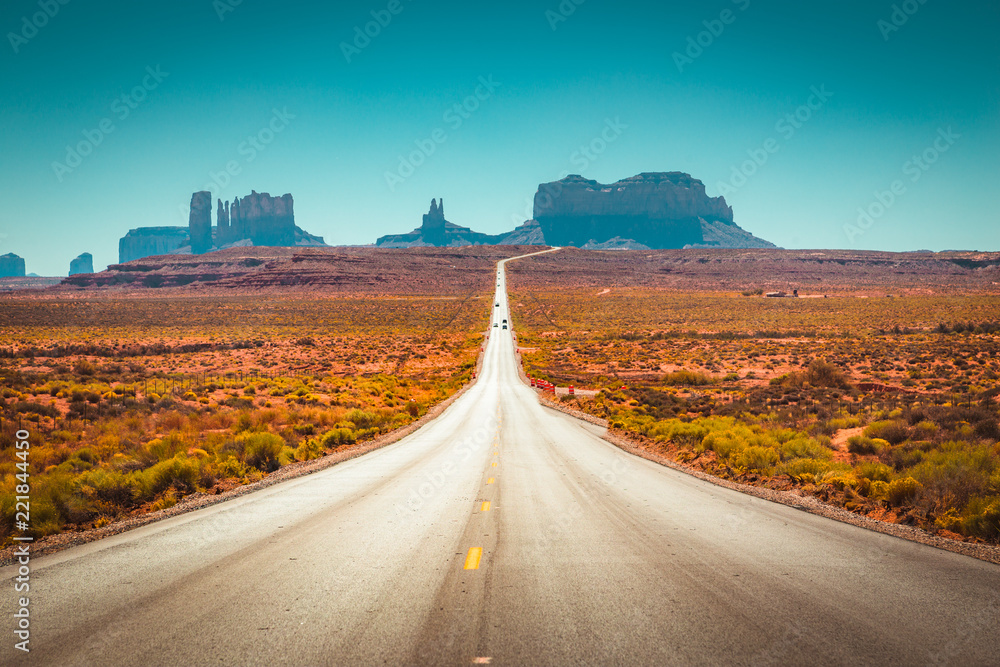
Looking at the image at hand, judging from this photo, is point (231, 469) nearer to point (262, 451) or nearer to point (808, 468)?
point (262, 451)

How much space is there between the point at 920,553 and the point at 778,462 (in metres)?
6.12

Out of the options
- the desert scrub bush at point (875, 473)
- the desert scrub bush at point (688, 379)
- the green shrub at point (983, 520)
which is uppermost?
the green shrub at point (983, 520)

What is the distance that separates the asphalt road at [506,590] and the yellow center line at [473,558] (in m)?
0.05

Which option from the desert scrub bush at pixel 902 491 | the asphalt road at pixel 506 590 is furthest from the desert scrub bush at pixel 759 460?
the desert scrub bush at pixel 902 491

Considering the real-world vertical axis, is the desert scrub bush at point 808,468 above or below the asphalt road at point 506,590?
below

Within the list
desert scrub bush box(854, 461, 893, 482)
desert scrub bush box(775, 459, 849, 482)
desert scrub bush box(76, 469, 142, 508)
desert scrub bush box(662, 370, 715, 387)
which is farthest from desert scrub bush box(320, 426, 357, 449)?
desert scrub bush box(662, 370, 715, 387)

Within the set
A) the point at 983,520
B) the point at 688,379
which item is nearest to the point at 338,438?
the point at 983,520

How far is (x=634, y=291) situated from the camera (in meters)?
124

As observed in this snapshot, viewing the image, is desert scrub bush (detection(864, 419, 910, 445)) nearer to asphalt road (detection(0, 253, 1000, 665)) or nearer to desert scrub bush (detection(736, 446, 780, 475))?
desert scrub bush (detection(736, 446, 780, 475))

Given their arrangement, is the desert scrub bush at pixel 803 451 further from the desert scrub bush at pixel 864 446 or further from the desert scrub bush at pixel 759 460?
the desert scrub bush at pixel 864 446

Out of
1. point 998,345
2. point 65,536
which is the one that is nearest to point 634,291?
point 998,345

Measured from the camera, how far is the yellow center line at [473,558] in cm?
606

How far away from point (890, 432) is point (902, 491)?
6.99 meters

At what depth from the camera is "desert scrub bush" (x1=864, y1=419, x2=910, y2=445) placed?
13.9 m
